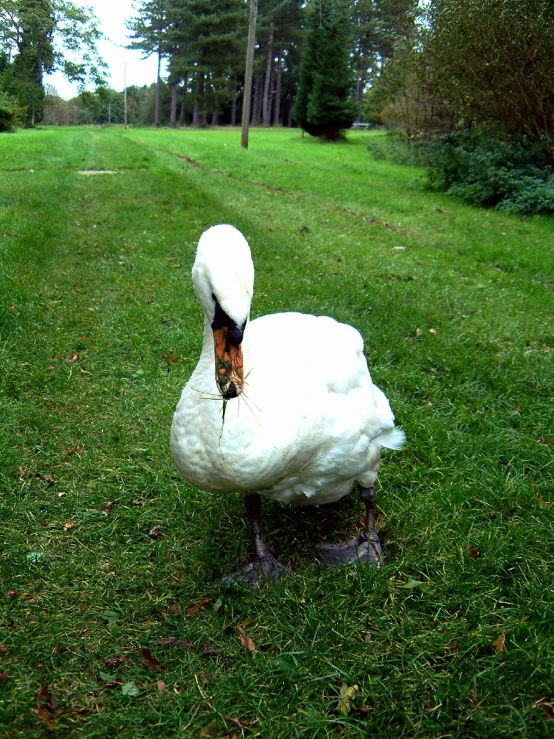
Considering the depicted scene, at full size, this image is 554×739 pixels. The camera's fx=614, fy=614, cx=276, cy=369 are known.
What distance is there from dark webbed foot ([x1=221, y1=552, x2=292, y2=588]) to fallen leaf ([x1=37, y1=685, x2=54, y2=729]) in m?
0.85

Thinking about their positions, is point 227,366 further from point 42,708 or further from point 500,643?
point 500,643

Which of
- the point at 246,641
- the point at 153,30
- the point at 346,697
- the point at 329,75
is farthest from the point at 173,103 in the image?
the point at 346,697

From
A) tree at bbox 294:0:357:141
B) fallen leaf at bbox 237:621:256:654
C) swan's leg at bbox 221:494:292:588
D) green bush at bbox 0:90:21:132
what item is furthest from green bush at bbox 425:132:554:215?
green bush at bbox 0:90:21:132

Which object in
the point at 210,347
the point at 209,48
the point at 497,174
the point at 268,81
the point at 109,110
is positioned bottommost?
the point at 210,347

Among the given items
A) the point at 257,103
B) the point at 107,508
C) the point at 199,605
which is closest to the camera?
the point at 199,605

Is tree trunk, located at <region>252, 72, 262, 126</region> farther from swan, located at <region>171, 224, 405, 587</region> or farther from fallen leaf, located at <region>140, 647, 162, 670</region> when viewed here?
fallen leaf, located at <region>140, 647, 162, 670</region>

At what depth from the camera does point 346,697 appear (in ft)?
7.29

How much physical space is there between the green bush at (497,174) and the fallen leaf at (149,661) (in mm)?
A: 10837

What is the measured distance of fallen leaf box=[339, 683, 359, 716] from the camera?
218 cm

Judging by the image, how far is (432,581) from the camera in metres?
2.72

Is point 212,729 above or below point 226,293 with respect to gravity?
below

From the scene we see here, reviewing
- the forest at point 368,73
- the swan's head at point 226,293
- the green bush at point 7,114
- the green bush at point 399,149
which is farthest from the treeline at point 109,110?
the swan's head at point 226,293

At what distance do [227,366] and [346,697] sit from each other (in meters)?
1.27

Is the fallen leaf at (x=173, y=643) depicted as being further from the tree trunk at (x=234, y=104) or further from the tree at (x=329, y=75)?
the tree trunk at (x=234, y=104)
